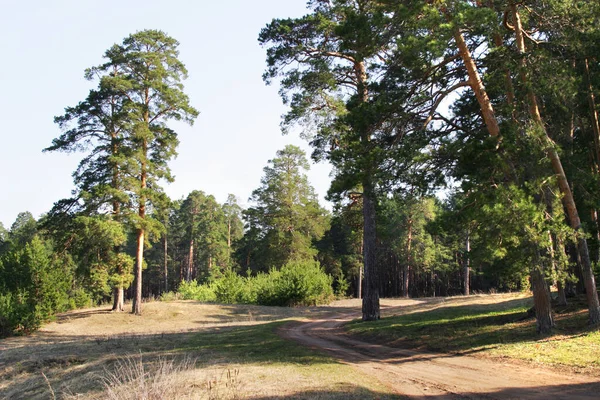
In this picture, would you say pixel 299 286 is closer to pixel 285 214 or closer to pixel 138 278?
pixel 138 278

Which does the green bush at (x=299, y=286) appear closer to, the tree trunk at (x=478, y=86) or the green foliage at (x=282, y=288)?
the green foliage at (x=282, y=288)

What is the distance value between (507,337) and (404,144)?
575 centimetres

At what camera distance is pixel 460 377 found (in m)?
8.55

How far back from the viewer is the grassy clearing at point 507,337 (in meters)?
9.70

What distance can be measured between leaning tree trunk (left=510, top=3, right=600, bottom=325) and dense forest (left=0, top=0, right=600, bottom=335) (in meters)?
0.05

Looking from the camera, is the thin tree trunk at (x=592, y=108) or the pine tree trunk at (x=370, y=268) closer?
the thin tree trunk at (x=592, y=108)

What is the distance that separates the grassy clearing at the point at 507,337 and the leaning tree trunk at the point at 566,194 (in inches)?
28.7

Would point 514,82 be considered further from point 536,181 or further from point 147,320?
point 147,320

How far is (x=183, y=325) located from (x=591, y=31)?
73.6 ft

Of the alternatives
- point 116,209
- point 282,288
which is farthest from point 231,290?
point 116,209

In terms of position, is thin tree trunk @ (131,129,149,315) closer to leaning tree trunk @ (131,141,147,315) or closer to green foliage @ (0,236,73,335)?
leaning tree trunk @ (131,141,147,315)

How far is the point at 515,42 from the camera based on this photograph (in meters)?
13.3

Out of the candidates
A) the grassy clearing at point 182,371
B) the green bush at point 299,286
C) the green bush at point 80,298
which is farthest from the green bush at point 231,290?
the grassy clearing at point 182,371

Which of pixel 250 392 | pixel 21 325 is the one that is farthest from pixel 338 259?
pixel 250 392
